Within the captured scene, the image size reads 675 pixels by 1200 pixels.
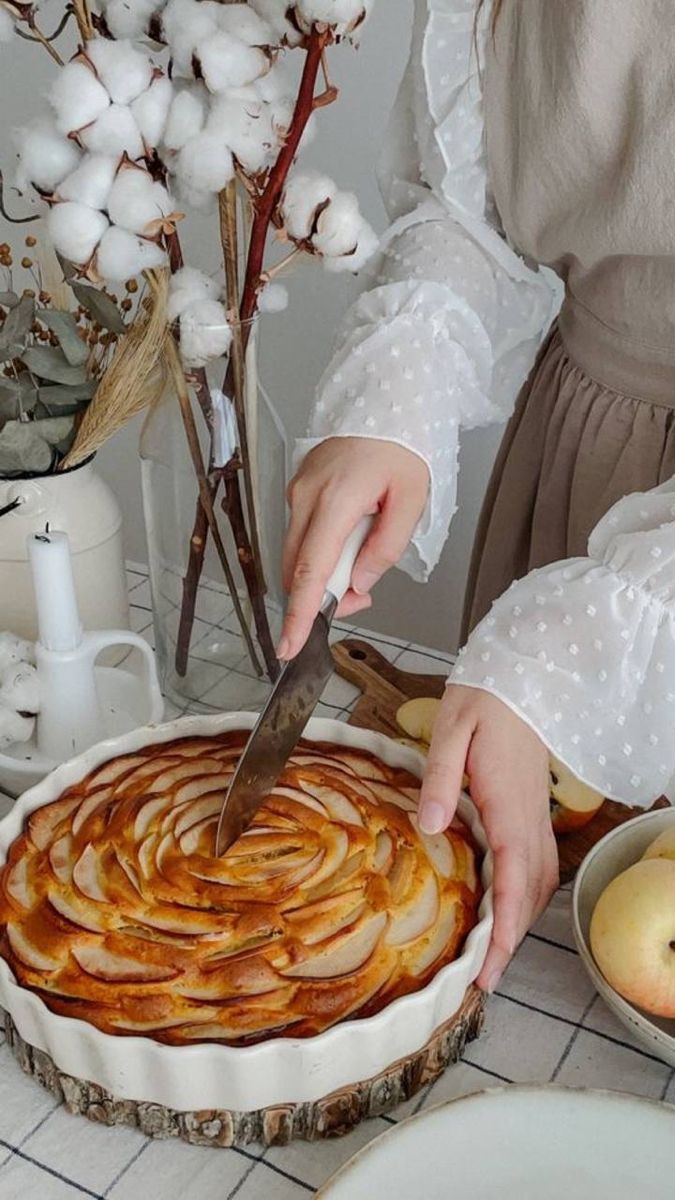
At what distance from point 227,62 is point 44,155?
110 mm

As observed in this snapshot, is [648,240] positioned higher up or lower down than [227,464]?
higher up

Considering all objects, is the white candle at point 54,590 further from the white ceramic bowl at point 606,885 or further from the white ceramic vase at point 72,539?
the white ceramic bowl at point 606,885

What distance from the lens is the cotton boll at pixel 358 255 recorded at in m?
0.72

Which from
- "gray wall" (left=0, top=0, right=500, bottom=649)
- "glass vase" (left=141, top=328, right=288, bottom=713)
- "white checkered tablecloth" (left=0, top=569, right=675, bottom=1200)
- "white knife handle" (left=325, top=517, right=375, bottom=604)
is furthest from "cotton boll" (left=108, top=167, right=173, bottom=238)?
"gray wall" (left=0, top=0, right=500, bottom=649)

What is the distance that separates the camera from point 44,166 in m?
0.67

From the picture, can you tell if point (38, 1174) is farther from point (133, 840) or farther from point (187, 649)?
point (187, 649)

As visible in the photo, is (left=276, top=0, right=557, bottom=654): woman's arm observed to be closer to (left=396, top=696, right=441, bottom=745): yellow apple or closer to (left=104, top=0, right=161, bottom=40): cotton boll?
(left=396, top=696, right=441, bottom=745): yellow apple

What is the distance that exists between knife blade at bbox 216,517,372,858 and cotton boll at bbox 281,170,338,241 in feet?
0.64

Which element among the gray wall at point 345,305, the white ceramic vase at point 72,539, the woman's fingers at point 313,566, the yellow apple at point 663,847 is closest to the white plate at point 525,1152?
the yellow apple at point 663,847

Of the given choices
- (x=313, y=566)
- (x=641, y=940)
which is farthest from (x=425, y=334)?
(x=641, y=940)

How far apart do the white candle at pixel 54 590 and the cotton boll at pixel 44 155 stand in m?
0.20

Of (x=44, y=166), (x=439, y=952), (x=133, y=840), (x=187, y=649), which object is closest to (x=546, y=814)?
(x=439, y=952)

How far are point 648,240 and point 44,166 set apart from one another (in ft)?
1.21

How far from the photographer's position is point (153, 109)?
2.16 ft
